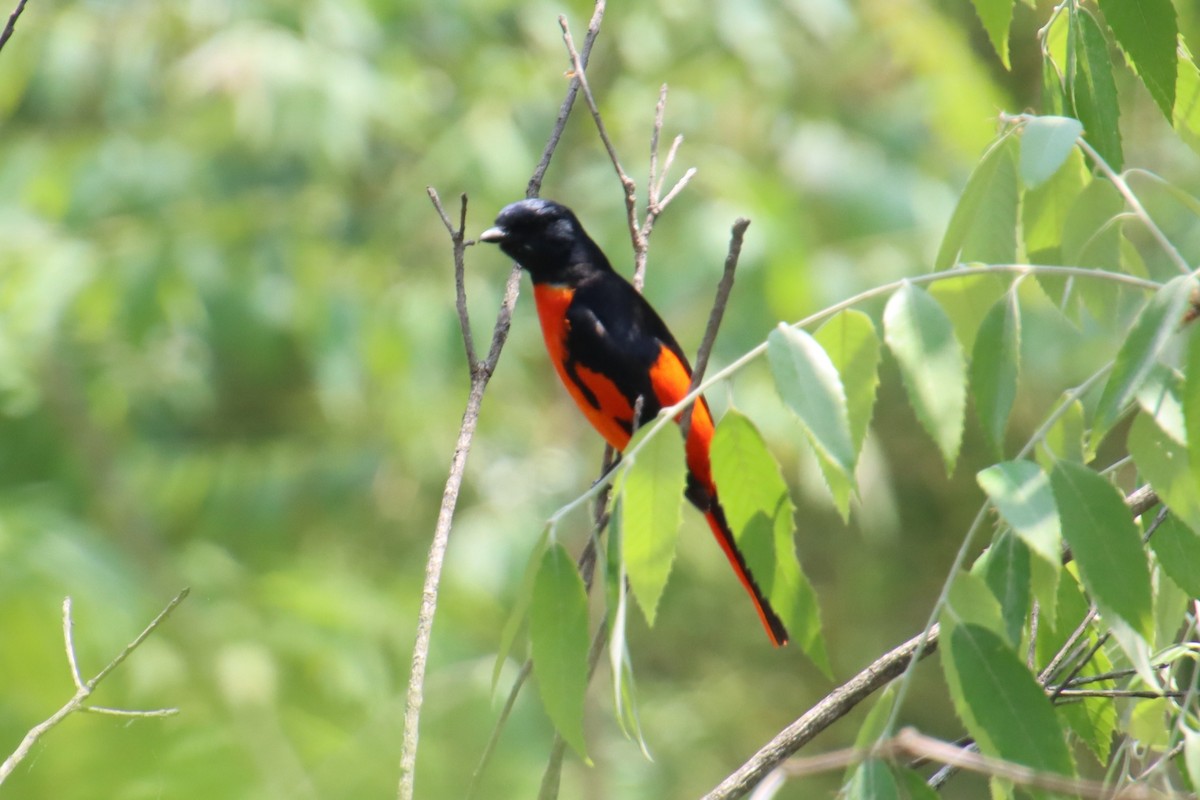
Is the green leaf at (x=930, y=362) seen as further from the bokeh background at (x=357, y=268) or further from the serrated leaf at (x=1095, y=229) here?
the bokeh background at (x=357, y=268)

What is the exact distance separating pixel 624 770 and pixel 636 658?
2.05 meters

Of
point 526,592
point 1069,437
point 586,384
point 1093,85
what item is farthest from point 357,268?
point 1069,437

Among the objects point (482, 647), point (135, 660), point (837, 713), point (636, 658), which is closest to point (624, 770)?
point (482, 647)

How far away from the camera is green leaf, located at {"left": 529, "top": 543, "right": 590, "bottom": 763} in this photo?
1.25m

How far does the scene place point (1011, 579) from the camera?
1.30 meters

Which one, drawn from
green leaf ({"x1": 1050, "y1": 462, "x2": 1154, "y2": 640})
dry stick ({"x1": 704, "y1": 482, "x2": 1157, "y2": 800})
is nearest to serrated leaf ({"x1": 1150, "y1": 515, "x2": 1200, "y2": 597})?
dry stick ({"x1": 704, "y1": 482, "x2": 1157, "y2": 800})

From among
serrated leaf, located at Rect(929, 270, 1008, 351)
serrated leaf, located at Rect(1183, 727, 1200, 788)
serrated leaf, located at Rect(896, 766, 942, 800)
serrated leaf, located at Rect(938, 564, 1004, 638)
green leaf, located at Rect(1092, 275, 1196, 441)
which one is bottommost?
serrated leaf, located at Rect(1183, 727, 1200, 788)

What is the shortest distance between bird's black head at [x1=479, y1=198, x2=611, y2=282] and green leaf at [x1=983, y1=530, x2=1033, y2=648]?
2222 millimetres

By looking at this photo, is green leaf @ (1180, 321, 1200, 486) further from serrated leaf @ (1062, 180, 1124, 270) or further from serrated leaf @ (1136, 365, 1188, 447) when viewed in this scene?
serrated leaf @ (1062, 180, 1124, 270)

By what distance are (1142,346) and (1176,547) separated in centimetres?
38

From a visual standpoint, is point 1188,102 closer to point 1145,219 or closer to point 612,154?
point 1145,219

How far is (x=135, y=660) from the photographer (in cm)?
415

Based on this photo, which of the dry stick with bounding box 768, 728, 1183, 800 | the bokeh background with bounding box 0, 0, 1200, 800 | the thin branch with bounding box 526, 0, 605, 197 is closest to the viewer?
the dry stick with bounding box 768, 728, 1183, 800

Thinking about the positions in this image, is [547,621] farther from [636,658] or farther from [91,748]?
[636,658]
